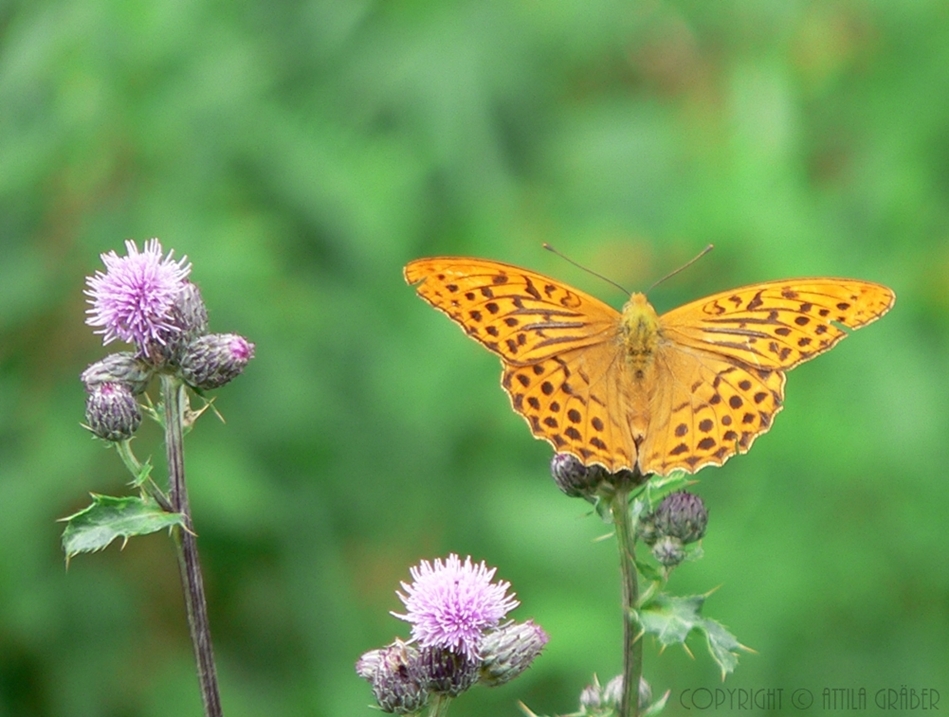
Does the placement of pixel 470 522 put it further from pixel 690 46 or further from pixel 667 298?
pixel 690 46

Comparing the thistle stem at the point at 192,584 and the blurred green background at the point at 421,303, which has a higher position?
the blurred green background at the point at 421,303

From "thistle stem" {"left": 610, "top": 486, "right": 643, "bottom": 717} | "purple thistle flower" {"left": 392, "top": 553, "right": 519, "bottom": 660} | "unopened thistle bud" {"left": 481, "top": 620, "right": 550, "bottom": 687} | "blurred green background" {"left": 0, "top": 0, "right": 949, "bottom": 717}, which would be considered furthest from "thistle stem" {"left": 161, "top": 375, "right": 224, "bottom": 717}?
"blurred green background" {"left": 0, "top": 0, "right": 949, "bottom": 717}

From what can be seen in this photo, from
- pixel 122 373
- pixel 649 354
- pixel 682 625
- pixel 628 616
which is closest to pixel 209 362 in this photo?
pixel 122 373

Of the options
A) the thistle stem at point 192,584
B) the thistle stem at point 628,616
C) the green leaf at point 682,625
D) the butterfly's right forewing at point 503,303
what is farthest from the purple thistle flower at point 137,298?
the green leaf at point 682,625

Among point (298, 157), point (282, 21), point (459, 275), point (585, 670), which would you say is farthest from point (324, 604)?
point (282, 21)

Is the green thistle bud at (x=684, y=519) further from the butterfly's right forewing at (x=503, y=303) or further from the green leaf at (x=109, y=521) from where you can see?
the green leaf at (x=109, y=521)

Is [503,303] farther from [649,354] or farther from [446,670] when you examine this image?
[446,670]
